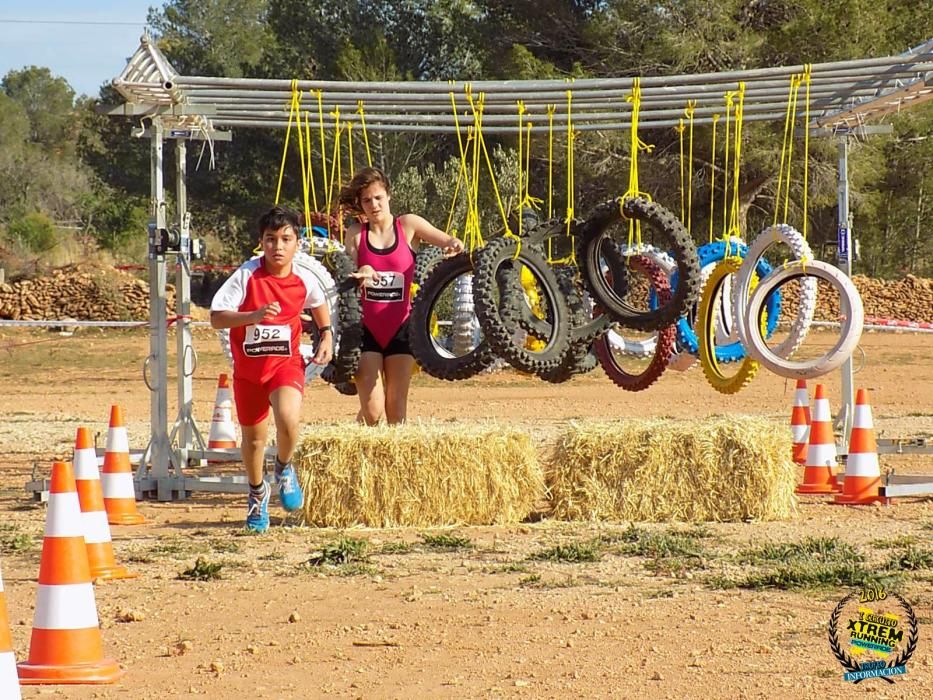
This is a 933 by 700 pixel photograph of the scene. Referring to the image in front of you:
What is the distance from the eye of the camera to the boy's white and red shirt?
28.7ft

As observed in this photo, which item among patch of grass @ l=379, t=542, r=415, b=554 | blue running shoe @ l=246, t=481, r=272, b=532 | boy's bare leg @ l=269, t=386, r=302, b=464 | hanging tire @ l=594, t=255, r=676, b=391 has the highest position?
hanging tire @ l=594, t=255, r=676, b=391

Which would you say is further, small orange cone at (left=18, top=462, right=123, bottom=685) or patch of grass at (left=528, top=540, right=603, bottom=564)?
patch of grass at (left=528, top=540, right=603, bottom=564)

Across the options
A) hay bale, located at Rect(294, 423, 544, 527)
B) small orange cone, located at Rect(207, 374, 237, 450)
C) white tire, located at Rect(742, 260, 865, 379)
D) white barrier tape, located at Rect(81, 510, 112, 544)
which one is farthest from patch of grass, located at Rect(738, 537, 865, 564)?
small orange cone, located at Rect(207, 374, 237, 450)

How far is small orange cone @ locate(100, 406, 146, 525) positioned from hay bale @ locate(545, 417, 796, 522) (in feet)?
9.30

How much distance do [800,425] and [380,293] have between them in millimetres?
4346

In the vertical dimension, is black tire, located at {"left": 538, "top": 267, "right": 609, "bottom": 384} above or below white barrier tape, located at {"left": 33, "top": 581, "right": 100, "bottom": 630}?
above

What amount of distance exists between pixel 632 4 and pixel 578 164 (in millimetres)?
4094

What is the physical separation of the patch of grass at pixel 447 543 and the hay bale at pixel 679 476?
1.09 metres

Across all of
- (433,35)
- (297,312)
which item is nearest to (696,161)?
(433,35)

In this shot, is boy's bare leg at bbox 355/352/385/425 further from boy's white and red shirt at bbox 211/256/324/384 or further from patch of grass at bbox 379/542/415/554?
patch of grass at bbox 379/542/415/554

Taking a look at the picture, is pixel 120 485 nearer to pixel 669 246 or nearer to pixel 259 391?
pixel 259 391

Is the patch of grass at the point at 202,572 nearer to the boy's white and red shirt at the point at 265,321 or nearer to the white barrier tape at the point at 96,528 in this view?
the white barrier tape at the point at 96,528

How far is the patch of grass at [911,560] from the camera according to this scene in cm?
732

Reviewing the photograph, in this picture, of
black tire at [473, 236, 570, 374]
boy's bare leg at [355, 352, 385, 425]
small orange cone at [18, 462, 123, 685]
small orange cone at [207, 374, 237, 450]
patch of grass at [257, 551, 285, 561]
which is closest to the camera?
small orange cone at [18, 462, 123, 685]
